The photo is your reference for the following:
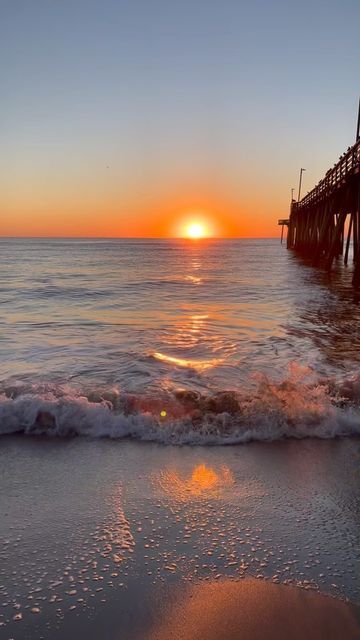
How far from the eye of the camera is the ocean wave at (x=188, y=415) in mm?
4508

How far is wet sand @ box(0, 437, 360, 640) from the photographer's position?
226 centimetres

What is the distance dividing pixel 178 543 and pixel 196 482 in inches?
30.5

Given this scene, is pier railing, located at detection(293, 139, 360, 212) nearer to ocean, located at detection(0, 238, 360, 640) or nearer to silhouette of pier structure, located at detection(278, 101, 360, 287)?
silhouette of pier structure, located at detection(278, 101, 360, 287)

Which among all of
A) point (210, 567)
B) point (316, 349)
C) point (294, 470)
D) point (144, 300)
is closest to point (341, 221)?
point (144, 300)

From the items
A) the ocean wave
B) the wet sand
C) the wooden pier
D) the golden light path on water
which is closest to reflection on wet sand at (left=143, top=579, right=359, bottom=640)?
the wet sand

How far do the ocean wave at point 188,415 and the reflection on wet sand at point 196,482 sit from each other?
0.59 m

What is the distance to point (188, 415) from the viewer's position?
4.85 m

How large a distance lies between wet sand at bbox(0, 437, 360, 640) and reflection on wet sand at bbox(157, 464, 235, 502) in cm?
1

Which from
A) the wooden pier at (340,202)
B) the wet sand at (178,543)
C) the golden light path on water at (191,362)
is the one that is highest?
the wooden pier at (340,202)

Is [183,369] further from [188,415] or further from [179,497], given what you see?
[179,497]

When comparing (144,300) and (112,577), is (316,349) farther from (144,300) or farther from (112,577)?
(144,300)

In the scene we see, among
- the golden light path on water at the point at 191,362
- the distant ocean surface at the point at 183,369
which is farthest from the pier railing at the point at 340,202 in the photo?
the golden light path on water at the point at 191,362

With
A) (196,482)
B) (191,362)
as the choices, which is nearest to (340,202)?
(191,362)

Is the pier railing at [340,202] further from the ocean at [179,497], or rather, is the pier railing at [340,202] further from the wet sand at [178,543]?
the wet sand at [178,543]
